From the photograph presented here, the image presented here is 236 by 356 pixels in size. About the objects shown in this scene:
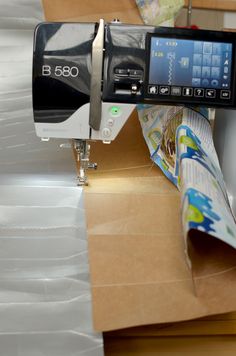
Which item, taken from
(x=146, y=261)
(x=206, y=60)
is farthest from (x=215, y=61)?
(x=146, y=261)

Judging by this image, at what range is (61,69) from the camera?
3.46 feet

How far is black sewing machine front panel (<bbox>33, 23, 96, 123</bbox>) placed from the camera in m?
1.05

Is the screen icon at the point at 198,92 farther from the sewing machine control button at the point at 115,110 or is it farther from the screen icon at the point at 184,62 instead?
the sewing machine control button at the point at 115,110

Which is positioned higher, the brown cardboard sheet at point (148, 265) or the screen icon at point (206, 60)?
the screen icon at point (206, 60)

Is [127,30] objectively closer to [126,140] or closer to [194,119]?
[194,119]

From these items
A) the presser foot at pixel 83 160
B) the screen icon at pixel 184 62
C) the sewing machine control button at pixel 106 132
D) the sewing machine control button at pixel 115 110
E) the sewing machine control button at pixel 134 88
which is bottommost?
the presser foot at pixel 83 160

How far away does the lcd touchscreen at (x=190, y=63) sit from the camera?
1048 millimetres

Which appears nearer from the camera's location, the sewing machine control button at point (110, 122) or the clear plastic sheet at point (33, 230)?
the clear plastic sheet at point (33, 230)

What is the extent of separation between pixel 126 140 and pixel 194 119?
11.1 inches

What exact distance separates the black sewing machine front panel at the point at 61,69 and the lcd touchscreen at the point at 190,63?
139 mm

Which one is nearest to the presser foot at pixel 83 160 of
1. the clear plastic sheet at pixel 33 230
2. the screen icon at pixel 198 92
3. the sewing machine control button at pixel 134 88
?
the clear plastic sheet at pixel 33 230

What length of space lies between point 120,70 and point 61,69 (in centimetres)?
12

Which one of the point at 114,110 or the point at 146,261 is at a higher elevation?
the point at 114,110

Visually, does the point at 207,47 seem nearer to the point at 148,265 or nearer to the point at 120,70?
the point at 120,70
